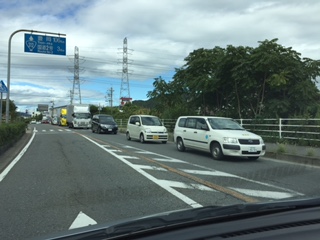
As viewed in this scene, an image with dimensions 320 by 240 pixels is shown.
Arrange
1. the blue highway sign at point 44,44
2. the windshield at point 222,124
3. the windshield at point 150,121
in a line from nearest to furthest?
1. the windshield at point 222,124
2. the windshield at point 150,121
3. the blue highway sign at point 44,44

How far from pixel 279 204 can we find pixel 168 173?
7118mm

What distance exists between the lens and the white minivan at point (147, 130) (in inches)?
824

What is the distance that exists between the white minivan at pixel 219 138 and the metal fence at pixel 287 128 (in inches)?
149

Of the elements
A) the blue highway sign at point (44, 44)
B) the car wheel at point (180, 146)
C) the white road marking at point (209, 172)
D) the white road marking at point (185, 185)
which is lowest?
the white road marking at point (185, 185)

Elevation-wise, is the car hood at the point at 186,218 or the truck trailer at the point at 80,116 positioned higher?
the truck trailer at the point at 80,116

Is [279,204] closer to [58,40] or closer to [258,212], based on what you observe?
[258,212]

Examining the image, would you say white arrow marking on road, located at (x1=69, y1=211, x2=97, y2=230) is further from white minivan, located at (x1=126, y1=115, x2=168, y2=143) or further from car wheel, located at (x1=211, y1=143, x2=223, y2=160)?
white minivan, located at (x1=126, y1=115, x2=168, y2=143)

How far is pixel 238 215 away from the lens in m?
2.49

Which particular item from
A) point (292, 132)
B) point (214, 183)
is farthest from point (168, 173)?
point (292, 132)

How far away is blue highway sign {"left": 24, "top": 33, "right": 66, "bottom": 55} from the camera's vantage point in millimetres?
22984

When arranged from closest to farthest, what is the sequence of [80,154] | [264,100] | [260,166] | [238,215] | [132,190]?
1. [238,215]
2. [132,190]
3. [260,166]
4. [80,154]
5. [264,100]

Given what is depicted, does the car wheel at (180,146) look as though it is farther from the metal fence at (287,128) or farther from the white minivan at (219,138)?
the metal fence at (287,128)

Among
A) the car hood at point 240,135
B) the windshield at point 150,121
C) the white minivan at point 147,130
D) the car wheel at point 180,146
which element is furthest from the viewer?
the windshield at point 150,121

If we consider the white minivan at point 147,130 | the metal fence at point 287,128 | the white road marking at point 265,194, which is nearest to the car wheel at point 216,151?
the metal fence at point 287,128
